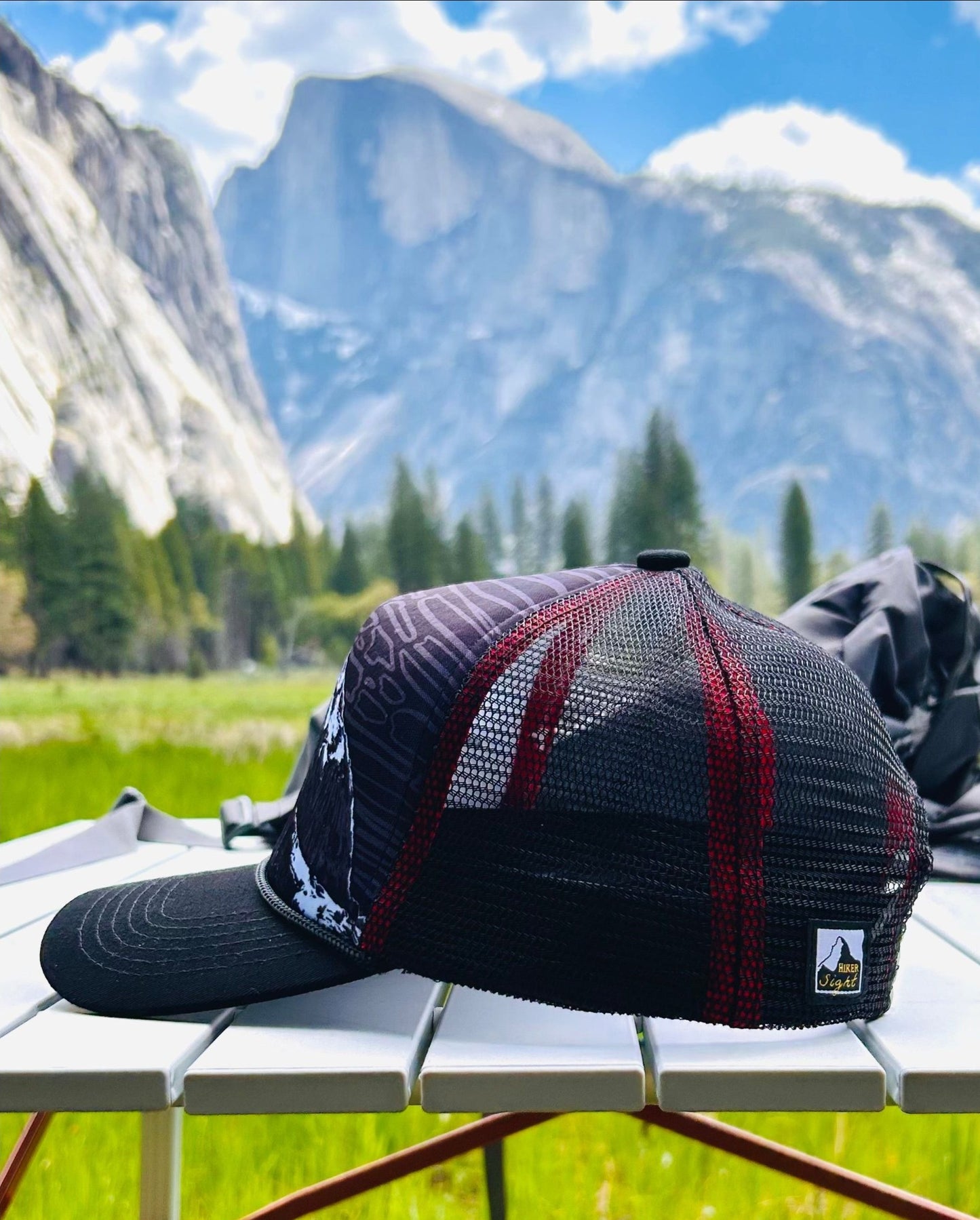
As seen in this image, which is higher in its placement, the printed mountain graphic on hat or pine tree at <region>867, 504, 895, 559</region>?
the printed mountain graphic on hat

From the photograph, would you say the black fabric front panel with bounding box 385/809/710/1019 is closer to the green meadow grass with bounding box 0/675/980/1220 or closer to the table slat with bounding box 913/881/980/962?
the table slat with bounding box 913/881/980/962

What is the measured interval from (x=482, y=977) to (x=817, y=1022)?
0.78ft

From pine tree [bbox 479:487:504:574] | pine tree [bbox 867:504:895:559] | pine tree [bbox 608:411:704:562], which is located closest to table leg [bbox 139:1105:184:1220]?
pine tree [bbox 608:411:704:562]

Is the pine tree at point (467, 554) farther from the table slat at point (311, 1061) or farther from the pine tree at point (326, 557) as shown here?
the table slat at point (311, 1061)

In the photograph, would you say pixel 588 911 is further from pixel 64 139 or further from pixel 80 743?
pixel 64 139

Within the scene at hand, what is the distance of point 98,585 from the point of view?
855 cm

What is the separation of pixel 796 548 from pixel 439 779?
15.4 metres

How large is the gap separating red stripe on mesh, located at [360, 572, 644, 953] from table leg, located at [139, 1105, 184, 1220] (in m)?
0.31

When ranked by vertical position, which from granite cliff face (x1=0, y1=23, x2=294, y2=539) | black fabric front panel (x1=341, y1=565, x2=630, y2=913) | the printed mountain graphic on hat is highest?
A: granite cliff face (x1=0, y1=23, x2=294, y2=539)

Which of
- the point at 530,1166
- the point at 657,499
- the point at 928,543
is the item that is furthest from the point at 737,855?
the point at 928,543

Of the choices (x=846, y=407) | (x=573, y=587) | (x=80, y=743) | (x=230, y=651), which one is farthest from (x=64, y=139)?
(x=846, y=407)

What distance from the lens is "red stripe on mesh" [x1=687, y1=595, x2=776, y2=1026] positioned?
→ 702mm

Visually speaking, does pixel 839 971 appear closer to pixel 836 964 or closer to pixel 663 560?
pixel 836 964

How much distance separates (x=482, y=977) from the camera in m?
0.70
